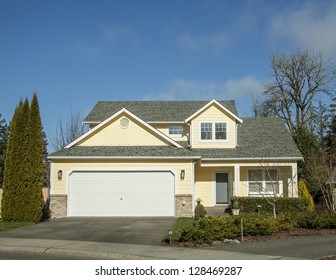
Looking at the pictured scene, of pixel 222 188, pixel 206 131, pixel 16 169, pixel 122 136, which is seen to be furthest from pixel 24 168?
pixel 222 188

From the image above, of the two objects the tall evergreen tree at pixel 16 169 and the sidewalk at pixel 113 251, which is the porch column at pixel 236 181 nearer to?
the tall evergreen tree at pixel 16 169

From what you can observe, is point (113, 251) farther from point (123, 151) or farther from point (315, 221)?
point (123, 151)

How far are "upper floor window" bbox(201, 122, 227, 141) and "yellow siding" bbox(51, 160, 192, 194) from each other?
5.28 m

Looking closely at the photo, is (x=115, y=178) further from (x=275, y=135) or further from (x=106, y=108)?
(x=275, y=135)

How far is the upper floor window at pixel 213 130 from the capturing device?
26438mm

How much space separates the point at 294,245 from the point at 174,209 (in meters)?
9.48

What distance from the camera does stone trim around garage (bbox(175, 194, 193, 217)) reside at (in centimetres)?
2120

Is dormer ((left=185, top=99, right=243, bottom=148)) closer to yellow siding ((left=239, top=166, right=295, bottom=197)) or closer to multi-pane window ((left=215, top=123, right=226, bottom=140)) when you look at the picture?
multi-pane window ((left=215, top=123, right=226, bottom=140))

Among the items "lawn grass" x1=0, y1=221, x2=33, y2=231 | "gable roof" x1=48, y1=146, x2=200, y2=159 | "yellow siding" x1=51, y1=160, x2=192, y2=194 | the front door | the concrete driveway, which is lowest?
"lawn grass" x1=0, y1=221, x2=33, y2=231

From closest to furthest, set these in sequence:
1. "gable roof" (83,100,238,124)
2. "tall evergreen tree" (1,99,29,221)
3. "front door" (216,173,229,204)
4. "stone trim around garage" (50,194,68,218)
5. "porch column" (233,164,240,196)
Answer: "tall evergreen tree" (1,99,29,221) → "stone trim around garage" (50,194,68,218) → "porch column" (233,164,240,196) → "front door" (216,173,229,204) → "gable roof" (83,100,238,124)

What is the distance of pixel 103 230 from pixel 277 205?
406 inches

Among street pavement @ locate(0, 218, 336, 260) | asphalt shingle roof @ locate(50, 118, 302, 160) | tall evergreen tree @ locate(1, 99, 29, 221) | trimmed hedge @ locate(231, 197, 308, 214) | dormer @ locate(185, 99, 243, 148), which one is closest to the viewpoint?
street pavement @ locate(0, 218, 336, 260)

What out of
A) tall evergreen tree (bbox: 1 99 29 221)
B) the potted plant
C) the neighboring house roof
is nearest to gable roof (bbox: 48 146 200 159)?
tall evergreen tree (bbox: 1 99 29 221)
